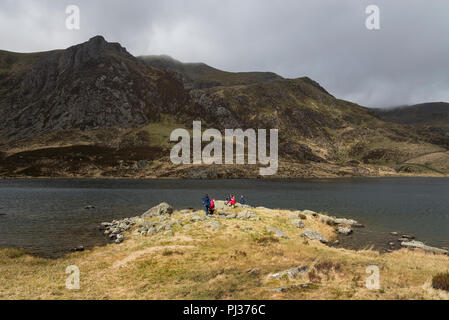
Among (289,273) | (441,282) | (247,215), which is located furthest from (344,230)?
(289,273)

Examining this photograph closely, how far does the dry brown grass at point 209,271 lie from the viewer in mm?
13570

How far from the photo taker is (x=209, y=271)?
18.5m

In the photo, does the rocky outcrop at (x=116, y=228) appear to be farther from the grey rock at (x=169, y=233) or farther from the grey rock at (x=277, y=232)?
the grey rock at (x=277, y=232)

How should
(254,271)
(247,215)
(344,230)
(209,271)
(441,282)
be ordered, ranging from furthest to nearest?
(344,230) → (247,215) → (209,271) → (254,271) → (441,282)

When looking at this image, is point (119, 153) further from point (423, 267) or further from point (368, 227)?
point (423, 267)

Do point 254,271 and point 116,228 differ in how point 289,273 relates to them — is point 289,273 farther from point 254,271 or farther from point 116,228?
point 116,228

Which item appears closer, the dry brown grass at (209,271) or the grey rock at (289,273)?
the dry brown grass at (209,271)

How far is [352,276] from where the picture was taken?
50.2 feet

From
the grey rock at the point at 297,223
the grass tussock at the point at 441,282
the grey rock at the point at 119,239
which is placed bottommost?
the grey rock at the point at 119,239

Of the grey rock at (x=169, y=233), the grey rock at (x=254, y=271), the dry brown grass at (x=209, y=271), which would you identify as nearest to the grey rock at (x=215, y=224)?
the dry brown grass at (x=209, y=271)

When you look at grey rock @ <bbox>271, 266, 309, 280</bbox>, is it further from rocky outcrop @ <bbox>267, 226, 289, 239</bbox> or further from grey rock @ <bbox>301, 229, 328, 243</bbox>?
grey rock @ <bbox>301, 229, 328, 243</bbox>

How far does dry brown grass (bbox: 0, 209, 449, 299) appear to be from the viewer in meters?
13.6

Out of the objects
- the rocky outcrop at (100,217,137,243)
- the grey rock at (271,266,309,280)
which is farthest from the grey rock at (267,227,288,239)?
the rocky outcrop at (100,217,137,243)
